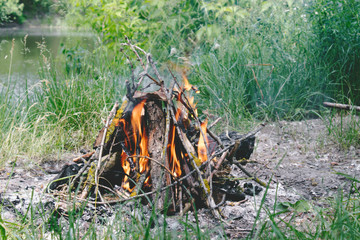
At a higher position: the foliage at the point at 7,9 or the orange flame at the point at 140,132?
the foliage at the point at 7,9

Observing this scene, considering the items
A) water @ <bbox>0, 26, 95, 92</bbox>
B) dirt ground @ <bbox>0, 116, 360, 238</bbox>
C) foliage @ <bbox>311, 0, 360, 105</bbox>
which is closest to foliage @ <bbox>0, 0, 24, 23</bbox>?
water @ <bbox>0, 26, 95, 92</bbox>

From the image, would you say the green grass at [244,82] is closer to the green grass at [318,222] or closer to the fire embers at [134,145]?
the fire embers at [134,145]

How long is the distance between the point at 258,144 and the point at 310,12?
2.18 m

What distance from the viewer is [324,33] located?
467 cm

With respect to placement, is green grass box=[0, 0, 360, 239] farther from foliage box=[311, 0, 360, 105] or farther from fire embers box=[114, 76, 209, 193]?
fire embers box=[114, 76, 209, 193]

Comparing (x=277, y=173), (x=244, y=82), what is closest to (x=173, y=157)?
(x=277, y=173)

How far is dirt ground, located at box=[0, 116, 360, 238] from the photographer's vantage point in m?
2.33

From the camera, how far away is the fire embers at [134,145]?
2504 millimetres

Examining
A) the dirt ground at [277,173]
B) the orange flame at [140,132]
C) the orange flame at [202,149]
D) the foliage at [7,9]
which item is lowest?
the dirt ground at [277,173]

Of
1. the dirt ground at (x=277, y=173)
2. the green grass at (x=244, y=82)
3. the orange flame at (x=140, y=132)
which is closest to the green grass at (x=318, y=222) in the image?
the dirt ground at (x=277, y=173)

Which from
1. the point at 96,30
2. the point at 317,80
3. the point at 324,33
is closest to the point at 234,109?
the point at 317,80

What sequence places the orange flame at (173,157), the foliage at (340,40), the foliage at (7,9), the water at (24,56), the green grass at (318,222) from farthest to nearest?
the foliage at (7,9) → the foliage at (340,40) → the water at (24,56) → the orange flame at (173,157) → the green grass at (318,222)

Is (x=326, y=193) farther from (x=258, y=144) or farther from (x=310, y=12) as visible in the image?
(x=310, y=12)

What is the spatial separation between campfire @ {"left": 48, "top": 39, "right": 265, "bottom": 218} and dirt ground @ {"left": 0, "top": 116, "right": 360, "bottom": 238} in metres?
0.16
